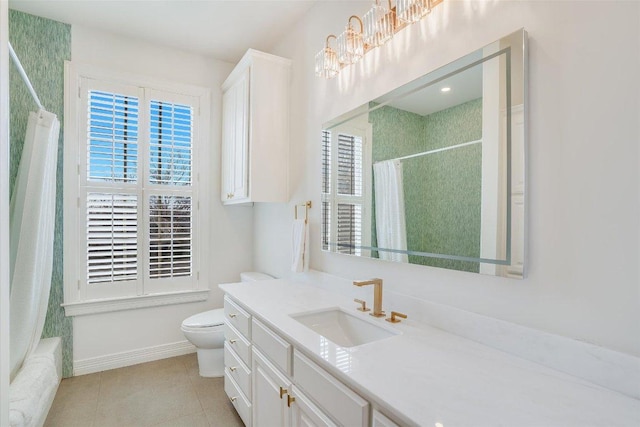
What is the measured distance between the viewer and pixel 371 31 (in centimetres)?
161

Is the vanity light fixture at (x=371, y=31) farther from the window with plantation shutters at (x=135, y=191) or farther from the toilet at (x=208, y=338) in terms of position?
the toilet at (x=208, y=338)

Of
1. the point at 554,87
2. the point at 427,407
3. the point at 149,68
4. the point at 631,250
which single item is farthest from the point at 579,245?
the point at 149,68

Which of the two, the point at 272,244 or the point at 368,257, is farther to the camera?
the point at 272,244

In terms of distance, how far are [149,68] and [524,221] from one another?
3121 mm

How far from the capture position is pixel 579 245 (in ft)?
3.22

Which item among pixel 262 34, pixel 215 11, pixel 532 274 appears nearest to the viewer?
pixel 532 274

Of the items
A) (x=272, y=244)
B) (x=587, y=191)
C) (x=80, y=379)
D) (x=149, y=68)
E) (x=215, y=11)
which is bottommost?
(x=80, y=379)

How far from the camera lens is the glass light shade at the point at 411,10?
1.35 m

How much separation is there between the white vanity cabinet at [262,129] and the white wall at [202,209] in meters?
0.59

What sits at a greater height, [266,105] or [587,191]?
[266,105]

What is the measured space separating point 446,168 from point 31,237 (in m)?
2.31

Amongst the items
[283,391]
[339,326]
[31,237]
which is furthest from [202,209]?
[283,391]

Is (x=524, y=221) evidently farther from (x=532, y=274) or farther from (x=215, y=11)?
(x=215, y=11)

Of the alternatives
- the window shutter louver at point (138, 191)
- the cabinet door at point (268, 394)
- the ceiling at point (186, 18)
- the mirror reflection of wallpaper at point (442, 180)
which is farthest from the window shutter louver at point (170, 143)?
the mirror reflection of wallpaper at point (442, 180)
